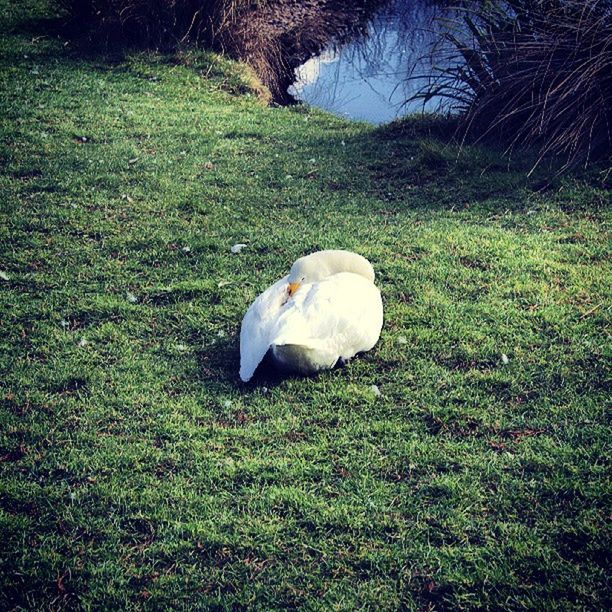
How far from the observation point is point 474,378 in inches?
177

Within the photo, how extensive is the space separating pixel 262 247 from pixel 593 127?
397 cm

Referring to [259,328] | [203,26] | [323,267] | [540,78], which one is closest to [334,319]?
[259,328]

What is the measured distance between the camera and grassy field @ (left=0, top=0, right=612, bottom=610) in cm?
322

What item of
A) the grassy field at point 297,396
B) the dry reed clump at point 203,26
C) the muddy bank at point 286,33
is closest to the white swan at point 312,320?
the grassy field at point 297,396

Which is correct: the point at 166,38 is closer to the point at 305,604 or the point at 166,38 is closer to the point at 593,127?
the point at 593,127

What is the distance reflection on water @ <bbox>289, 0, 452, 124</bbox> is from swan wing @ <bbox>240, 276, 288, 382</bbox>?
635cm

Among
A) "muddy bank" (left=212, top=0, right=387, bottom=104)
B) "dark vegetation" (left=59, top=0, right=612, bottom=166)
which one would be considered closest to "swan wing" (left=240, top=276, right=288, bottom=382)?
"dark vegetation" (left=59, top=0, right=612, bottom=166)

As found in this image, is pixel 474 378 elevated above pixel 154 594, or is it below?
above

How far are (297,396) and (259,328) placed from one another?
0.51m

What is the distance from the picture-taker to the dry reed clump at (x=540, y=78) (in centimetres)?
743

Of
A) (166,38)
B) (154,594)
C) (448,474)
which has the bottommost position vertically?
(154,594)

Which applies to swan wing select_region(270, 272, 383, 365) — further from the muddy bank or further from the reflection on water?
the muddy bank

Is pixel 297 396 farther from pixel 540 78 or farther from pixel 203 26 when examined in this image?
pixel 203 26

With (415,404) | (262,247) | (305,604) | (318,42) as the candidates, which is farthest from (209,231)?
(318,42)
